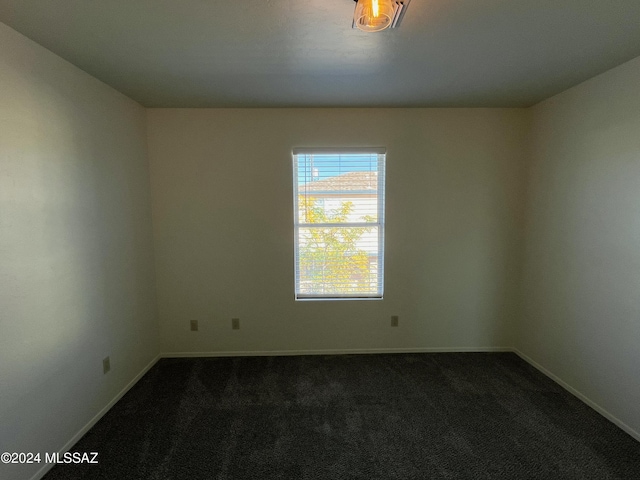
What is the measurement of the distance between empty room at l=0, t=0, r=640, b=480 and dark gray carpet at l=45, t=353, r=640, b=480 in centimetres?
2

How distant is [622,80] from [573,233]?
1.11m

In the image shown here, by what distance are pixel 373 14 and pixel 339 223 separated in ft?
6.12

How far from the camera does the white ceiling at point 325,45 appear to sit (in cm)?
133

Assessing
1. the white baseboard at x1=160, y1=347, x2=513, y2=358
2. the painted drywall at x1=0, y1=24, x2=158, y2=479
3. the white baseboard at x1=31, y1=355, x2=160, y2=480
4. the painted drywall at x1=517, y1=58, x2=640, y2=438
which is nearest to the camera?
the painted drywall at x1=0, y1=24, x2=158, y2=479

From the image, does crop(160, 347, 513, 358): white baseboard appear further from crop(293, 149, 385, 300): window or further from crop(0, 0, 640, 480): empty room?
crop(293, 149, 385, 300): window

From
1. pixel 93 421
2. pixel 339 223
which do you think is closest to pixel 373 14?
pixel 339 223

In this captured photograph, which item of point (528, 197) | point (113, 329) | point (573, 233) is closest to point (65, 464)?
point (113, 329)

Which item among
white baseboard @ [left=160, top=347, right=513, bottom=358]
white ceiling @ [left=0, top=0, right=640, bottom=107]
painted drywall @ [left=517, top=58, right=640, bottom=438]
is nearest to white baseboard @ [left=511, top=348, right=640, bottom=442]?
painted drywall @ [left=517, top=58, right=640, bottom=438]

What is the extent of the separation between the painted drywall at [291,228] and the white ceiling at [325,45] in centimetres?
39

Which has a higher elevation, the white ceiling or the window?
the white ceiling

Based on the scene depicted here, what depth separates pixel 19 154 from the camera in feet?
4.94

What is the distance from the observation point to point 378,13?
3.91 feet

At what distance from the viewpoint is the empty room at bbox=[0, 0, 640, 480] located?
152cm

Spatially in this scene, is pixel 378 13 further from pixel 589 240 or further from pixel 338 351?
pixel 338 351
